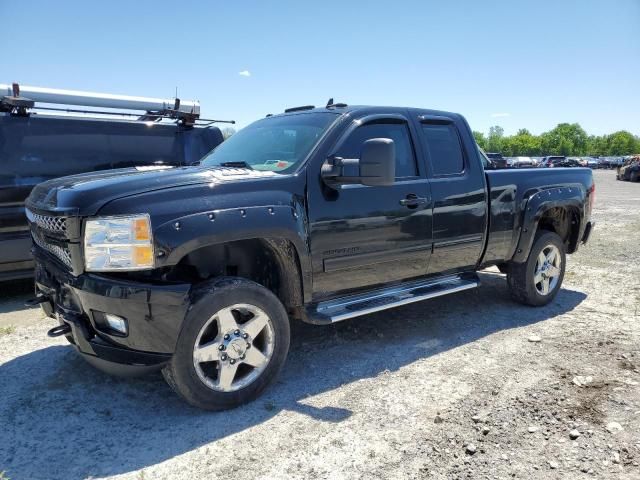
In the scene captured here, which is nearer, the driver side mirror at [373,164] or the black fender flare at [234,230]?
the black fender flare at [234,230]

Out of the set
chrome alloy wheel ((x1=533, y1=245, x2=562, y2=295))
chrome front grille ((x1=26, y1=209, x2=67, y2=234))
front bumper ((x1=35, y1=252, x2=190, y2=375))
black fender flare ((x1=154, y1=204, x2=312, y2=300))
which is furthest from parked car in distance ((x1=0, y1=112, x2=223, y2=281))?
chrome alloy wheel ((x1=533, y1=245, x2=562, y2=295))

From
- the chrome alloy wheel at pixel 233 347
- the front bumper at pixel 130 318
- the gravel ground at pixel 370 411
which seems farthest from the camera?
the chrome alloy wheel at pixel 233 347

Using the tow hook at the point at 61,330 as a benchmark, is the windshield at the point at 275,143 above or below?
above

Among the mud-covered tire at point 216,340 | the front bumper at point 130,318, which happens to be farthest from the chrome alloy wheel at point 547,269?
the front bumper at point 130,318

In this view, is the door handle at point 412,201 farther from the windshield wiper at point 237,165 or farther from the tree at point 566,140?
the tree at point 566,140

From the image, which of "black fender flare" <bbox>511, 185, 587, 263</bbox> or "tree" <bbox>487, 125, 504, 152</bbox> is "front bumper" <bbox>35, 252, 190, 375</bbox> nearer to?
"black fender flare" <bbox>511, 185, 587, 263</bbox>

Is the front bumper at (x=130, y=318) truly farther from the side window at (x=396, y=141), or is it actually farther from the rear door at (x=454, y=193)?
the rear door at (x=454, y=193)

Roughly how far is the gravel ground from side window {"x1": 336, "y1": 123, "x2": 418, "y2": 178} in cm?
147

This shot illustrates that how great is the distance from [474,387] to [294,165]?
1.97 metres

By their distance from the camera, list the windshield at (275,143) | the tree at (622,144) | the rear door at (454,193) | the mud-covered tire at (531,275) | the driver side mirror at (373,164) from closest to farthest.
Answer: the driver side mirror at (373,164)
the windshield at (275,143)
the rear door at (454,193)
the mud-covered tire at (531,275)
the tree at (622,144)

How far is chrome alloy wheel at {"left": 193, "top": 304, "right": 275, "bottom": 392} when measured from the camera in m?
3.04

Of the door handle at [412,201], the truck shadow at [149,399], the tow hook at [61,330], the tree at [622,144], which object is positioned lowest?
the truck shadow at [149,399]

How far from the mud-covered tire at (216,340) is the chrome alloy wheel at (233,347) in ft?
0.03

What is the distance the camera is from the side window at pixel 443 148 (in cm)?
439
